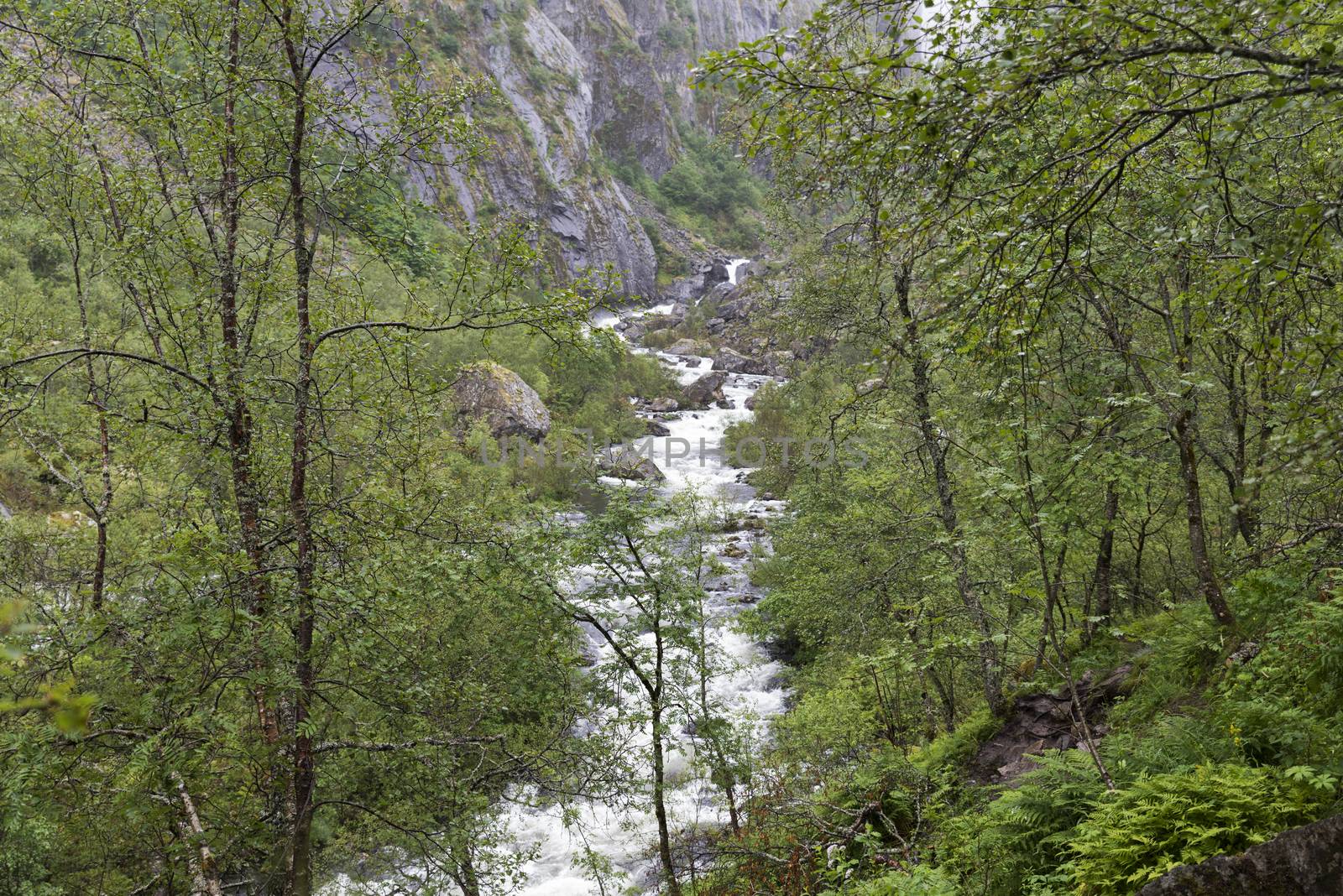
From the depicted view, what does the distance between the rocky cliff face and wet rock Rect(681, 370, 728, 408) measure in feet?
51.6

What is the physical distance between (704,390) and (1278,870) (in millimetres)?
43712

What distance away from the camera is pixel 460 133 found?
5312mm

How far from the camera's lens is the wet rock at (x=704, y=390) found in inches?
1823

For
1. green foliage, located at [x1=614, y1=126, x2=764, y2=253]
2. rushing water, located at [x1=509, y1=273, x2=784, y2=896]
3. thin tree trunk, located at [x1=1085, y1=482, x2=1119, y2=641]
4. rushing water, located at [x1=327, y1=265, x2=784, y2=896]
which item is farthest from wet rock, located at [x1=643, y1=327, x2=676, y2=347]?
thin tree trunk, located at [x1=1085, y1=482, x2=1119, y2=641]

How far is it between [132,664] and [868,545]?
8.28 meters

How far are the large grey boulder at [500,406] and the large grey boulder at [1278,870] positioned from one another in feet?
85.8

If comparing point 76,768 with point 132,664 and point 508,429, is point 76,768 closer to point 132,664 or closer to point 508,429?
point 132,664

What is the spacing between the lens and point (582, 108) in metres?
79.3

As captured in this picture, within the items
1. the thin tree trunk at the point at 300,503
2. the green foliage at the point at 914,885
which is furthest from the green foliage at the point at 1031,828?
the thin tree trunk at the point at 300,503

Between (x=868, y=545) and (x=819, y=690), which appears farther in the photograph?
(x=819, y=690)

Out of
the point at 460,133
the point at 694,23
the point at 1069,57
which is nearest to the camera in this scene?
the point at 1069,57

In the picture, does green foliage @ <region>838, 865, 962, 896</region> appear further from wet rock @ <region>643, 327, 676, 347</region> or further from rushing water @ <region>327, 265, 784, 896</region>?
wet rock @ <region>643, 327, 676, 347</region>

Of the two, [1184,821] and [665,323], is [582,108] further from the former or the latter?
[1184,821]

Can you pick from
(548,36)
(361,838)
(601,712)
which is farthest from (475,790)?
(548,36)
